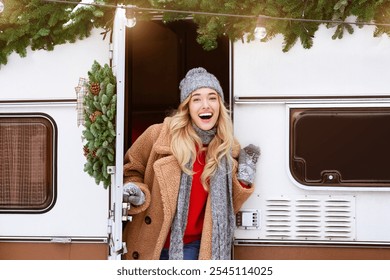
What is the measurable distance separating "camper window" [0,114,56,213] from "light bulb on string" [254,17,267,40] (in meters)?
1.54

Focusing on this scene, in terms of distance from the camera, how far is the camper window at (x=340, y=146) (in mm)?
3736

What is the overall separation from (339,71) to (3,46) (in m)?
2.30

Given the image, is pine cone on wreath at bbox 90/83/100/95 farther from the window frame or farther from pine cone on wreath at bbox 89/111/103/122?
the window frame

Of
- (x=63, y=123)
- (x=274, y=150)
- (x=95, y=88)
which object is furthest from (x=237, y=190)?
(x=63, y=123)

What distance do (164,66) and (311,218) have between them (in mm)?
2678

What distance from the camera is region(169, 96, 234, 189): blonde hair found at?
11.9 ft

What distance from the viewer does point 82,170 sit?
3.94m

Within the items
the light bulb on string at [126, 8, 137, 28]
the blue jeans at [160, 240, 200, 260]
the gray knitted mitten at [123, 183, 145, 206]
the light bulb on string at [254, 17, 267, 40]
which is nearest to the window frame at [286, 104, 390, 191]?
the light bulb on string at [254, 17, 267, 40]

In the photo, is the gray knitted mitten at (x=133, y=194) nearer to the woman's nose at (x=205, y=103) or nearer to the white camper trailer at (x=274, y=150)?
the white camper trailer at (x=274, y=150)

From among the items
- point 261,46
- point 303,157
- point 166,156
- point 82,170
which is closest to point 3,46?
point 82,170

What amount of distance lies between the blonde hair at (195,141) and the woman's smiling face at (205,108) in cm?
5

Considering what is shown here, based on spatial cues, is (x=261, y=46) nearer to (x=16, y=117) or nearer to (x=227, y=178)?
(x=227, y=178)
